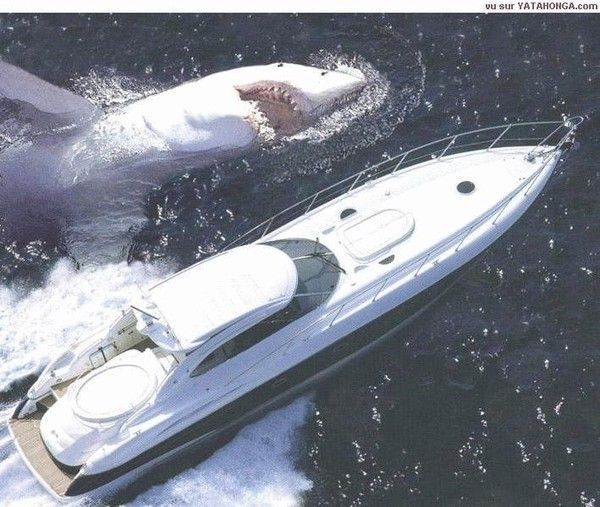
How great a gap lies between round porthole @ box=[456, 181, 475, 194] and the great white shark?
6637 mm

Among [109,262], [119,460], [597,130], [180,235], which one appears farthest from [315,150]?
[119,460]

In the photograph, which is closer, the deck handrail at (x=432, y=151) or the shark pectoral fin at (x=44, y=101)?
the deck handrail at (x=432, y=151)

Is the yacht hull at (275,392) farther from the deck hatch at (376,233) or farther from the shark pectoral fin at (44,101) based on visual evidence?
the shark pectoral fin at (44,101)

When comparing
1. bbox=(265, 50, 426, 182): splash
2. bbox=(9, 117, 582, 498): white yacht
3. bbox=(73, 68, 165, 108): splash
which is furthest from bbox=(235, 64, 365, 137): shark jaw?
bbox=(9, 117, 582, 498): white yacht

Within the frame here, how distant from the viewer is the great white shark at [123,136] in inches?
949

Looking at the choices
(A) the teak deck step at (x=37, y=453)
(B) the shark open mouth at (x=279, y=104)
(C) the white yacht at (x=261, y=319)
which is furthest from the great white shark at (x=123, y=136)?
(A) the teak deck step at (x=37, y=453)

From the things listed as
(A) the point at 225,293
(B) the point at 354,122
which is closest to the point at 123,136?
(B) the point at 354,122

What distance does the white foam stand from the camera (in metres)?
20.8

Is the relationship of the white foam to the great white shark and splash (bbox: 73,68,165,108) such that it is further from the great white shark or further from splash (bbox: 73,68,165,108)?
splash (bbox: 73,68,165,108)

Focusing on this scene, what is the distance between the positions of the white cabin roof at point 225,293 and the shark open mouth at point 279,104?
26.1 ft

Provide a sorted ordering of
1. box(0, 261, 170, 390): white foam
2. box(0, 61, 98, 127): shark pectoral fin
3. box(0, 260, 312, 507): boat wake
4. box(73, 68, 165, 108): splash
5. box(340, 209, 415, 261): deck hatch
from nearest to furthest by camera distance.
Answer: box(0, 260, 312, 507): boat wake
box(340, 209, 415, 261): deck hatch
box(0, 261, 170, 390): white foam
box(0, 61, 98, 127): shark pectoral fin
box(73, 68, 165, 108): splash

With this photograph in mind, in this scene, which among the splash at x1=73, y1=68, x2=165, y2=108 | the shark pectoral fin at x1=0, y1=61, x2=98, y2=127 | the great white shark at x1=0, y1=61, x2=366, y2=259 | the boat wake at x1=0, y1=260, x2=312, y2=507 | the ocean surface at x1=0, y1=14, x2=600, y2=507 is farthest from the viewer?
the splash at x1=73, y1=68, x2=165, y2=108
